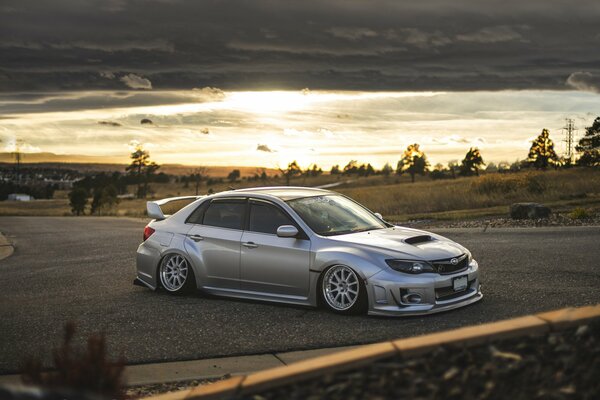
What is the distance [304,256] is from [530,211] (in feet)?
50.4

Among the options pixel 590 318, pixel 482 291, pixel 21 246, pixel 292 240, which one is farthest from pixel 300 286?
pixel 21 246

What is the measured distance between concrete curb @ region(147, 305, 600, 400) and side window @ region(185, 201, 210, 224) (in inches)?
248

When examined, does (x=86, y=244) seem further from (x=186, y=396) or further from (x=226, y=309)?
(x=186, y=396)

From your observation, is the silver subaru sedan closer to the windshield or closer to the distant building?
the windshield

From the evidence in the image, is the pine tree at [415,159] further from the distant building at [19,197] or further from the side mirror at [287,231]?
the side mirror at [287,231]

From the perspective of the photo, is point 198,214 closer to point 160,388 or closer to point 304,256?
point 304,256

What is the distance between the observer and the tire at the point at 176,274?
1124cm

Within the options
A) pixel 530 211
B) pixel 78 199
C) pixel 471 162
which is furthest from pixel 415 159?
pixel 530 211

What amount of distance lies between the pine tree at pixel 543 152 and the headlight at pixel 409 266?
4709 inches

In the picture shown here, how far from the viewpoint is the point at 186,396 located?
508 cm

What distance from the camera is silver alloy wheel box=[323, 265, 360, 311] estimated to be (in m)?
9.55

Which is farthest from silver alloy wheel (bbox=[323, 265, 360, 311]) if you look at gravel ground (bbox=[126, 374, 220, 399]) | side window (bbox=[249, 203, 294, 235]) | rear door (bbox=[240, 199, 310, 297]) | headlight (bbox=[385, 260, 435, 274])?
gravel ground (bbox=[126, 374, 220, 399])

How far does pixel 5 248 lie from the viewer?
882 inches

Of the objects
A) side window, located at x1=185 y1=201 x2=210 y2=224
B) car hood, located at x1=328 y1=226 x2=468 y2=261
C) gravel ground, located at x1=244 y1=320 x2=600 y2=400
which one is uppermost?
side window, located at x1=185 y1=201 x2=210 y2=224
